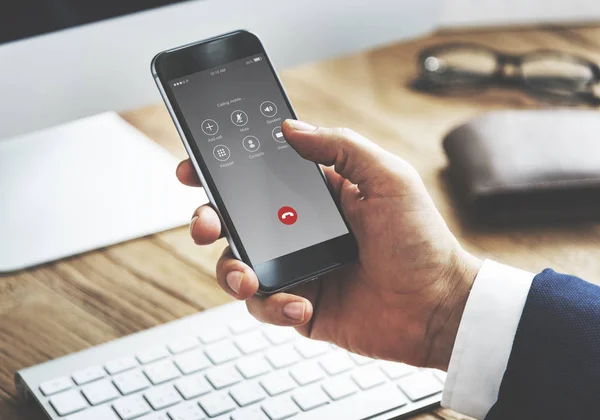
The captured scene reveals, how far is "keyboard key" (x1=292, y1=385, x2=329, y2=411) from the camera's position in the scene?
55cm

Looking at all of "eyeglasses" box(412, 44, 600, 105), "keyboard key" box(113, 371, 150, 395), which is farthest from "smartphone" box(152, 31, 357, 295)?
"eyeglasses" box(412, 44, 600, 105)

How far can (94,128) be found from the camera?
817 mm

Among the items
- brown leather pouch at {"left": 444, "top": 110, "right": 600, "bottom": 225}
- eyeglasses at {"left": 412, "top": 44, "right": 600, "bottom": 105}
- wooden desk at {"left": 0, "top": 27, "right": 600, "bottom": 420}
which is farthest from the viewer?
eyeglasses at {"left": 412, "top": 44, "right": 600, "bottom": 105}

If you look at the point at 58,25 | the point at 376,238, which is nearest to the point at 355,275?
the point at 376,238

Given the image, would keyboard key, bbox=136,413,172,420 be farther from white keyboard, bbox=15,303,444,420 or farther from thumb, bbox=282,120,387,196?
thumb, bbox=282,120,387,196

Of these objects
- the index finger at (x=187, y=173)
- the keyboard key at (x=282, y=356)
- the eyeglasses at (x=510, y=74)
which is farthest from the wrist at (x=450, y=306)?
the eyeglasses at (x=510, y=74)

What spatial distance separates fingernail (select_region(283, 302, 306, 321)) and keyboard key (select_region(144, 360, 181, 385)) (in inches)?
3.5

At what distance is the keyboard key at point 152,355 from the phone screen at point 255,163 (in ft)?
0.31

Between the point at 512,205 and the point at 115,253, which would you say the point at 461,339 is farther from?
the point at 115,253

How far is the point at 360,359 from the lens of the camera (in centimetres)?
60

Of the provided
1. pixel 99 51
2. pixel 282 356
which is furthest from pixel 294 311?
pixel 99 51

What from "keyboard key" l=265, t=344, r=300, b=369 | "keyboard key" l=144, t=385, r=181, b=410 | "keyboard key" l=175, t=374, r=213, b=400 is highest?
"keyboard key" l=144, t=385, r=181, b=410

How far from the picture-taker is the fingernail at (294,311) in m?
0.57

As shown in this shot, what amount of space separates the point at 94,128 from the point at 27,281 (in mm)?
200
